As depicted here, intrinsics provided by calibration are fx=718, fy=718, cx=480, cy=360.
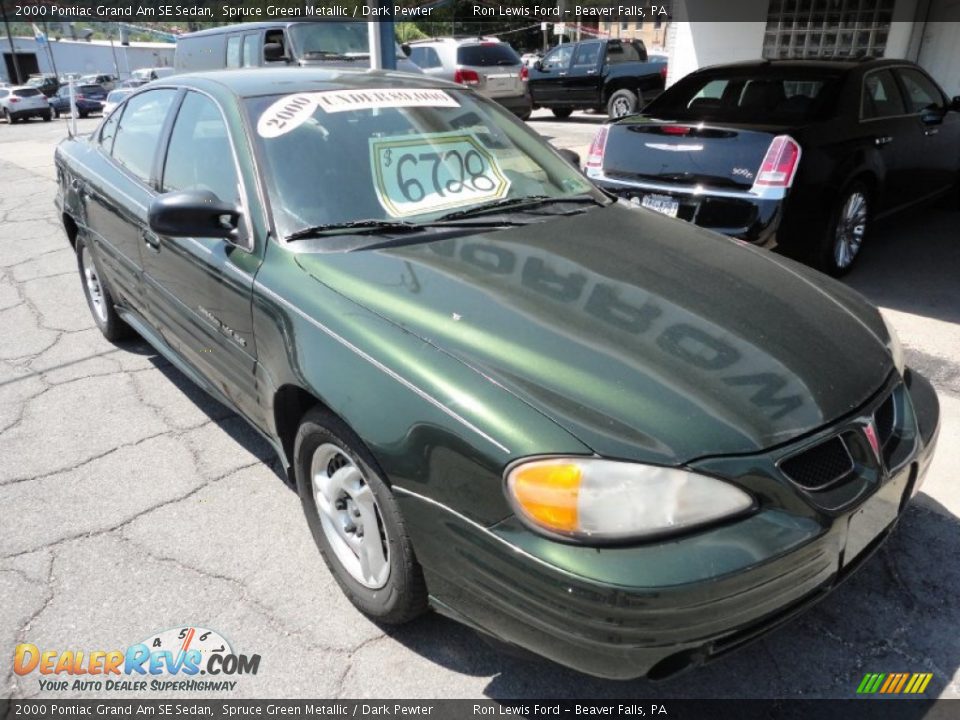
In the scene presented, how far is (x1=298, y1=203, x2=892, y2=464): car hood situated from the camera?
174cm

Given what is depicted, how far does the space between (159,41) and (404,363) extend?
90283 mm

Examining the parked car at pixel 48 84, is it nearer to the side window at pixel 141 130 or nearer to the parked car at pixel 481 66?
the parked car at pixel 481 66

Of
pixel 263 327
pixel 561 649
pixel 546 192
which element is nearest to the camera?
pixel 561 649

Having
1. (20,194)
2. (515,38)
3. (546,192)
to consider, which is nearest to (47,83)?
(515,38)

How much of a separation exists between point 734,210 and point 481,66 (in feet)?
31.8

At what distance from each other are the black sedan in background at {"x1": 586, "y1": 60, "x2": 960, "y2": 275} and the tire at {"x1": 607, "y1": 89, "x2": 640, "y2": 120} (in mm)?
9038

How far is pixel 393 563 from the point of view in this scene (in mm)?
2010

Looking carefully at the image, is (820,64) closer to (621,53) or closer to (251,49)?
(251,49)

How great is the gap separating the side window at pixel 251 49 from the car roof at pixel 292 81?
24.3ft

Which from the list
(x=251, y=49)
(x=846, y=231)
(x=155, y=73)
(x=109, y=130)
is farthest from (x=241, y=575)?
(x=155, y=73)

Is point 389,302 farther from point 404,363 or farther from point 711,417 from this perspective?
point 711,417

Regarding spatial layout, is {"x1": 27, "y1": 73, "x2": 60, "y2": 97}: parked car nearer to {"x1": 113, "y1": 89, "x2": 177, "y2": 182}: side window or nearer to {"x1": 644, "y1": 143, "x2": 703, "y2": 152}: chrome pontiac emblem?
{"x1": 113, "y1": 89, "x2": 177, "y2": 182}: side window

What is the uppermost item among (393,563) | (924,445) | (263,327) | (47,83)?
(263,327)

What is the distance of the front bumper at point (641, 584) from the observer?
1550 millimetres
